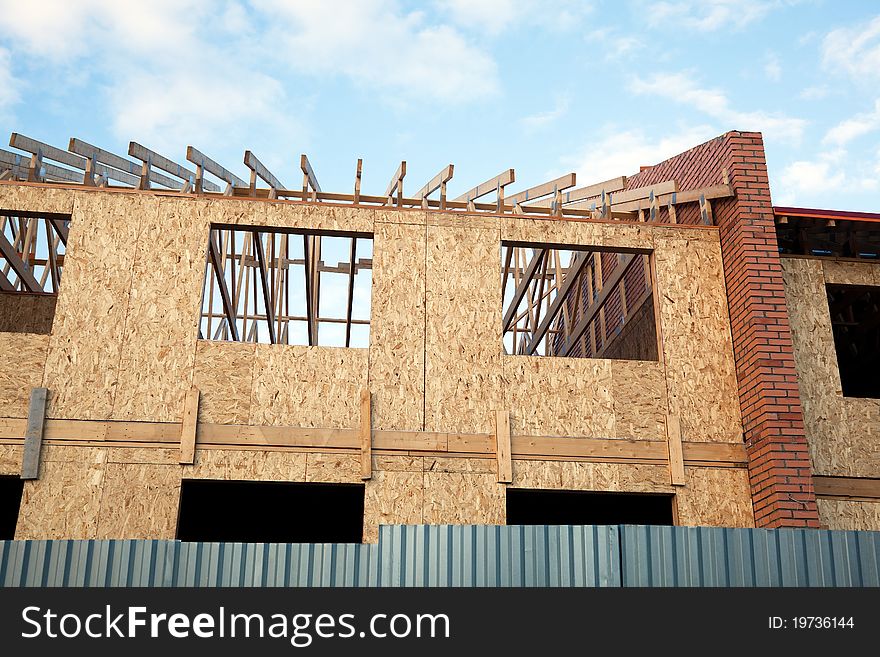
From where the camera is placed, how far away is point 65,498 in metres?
13.3

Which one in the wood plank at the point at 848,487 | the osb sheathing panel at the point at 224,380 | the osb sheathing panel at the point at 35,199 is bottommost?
the wood plank at the point at 848,487

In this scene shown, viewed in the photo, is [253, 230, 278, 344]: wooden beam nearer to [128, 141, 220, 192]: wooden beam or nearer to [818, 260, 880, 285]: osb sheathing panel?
[128, 141, 220, 192]: wooden beam

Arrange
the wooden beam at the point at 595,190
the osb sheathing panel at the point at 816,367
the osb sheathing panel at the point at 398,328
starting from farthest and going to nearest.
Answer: the wooden beam at the point at 595,190, the osb sheathing panel at the point at 816,367, the osb sheathing panel at the point at 398,328

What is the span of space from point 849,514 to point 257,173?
1067 cm

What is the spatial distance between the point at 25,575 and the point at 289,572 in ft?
9.14

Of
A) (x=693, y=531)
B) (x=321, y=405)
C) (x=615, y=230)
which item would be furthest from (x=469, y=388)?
(x=693, y=531)

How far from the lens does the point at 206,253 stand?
14977 mm

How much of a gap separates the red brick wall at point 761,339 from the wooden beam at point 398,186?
5019mm

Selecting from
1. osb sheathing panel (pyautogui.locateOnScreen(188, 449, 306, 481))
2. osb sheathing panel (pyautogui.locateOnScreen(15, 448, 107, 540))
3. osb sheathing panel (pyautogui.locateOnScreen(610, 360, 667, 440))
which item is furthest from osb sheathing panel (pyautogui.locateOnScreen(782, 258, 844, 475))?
osb sheathing panel (pyautogui.locateOnScreen(15, 448, 107, 540))

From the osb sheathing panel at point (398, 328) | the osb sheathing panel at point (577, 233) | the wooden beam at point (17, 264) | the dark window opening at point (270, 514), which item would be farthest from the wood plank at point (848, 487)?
the wooden beam at point (17, 264)

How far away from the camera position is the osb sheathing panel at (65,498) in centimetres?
1309

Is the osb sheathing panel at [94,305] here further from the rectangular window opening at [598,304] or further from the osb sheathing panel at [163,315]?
the rectangular window opening at [598,304]

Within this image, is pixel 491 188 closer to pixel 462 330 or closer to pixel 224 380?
pixel 462 330

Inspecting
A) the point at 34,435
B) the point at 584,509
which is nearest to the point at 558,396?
the point at 584,509
